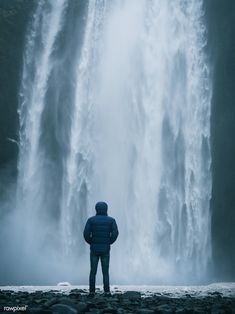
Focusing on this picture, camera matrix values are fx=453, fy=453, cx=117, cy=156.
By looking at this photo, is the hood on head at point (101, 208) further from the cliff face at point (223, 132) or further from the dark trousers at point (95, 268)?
the cliff face at point (223, 132)

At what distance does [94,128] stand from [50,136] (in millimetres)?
2766

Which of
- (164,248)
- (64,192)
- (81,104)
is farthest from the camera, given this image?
(81,104)

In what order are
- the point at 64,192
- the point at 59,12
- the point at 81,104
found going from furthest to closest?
the point at 59,12 < the point at 81,104 < the point at 64,192

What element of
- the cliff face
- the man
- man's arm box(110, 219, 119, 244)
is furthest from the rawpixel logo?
the cliff face

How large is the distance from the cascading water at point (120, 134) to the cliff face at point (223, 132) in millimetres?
859

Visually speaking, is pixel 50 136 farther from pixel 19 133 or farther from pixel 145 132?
pixel 145 132

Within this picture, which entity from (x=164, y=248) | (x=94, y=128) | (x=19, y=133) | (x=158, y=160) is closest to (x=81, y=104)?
(x=94, y=128)

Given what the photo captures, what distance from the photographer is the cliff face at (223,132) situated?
2394 cm

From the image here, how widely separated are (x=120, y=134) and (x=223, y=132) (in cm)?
604

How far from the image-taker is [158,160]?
23500 millimetres

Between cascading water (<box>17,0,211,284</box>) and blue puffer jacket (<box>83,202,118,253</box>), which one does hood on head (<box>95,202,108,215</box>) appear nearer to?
blue puffer jacket (<box>83,202,118,253</box>)

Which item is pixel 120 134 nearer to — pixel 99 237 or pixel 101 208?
pixel 101 208

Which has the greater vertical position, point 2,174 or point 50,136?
point 50,136

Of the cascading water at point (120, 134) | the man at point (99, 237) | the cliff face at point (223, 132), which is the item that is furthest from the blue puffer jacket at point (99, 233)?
the cliff face at point (223, 132)
